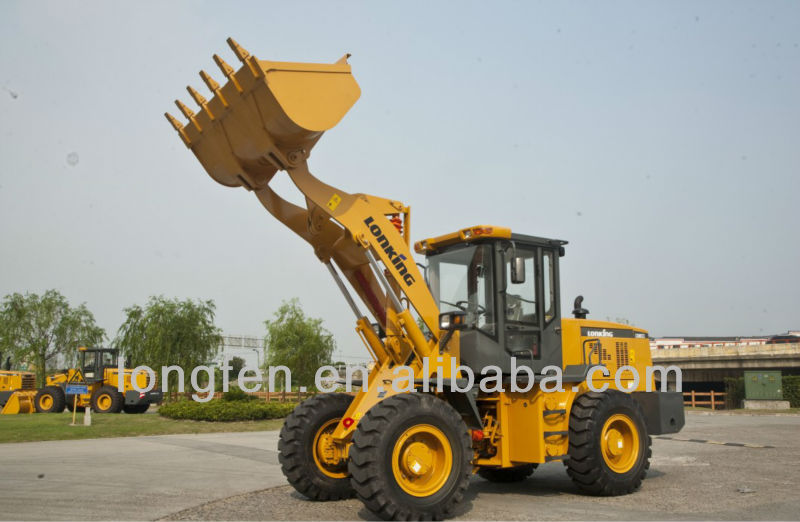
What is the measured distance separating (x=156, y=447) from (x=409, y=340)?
10.3 metres

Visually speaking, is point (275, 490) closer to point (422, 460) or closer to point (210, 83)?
point (422, 460)

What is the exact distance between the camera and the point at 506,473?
35.6 ft

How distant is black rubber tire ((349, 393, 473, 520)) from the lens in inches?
285

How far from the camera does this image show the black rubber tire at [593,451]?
29.9 feet

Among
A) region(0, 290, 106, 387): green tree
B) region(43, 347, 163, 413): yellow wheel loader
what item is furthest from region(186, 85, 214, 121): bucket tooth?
region(0, 290, 106, 387): green tree

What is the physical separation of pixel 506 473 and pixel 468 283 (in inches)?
133

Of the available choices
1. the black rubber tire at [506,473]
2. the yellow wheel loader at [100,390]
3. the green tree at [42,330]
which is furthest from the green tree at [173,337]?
the black rubber tire at [506,473]

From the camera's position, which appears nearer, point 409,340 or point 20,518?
point 20,518

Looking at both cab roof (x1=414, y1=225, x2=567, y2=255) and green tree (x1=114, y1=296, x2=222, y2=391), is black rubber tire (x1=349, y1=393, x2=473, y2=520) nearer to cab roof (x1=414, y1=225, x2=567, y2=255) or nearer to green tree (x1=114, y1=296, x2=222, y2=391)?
cab roof (x1=414, y1=225, x2=567, y2=255)

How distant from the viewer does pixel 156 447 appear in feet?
54.6

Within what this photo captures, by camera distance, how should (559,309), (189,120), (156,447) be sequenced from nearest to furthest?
(189,120) < (559,309) < (156,447)

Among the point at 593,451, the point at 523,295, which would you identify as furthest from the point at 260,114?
the point at 593,451

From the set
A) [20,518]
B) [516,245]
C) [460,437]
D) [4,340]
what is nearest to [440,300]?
[516,245]

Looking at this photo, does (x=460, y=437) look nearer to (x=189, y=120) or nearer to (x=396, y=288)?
(x=396, y=288)
